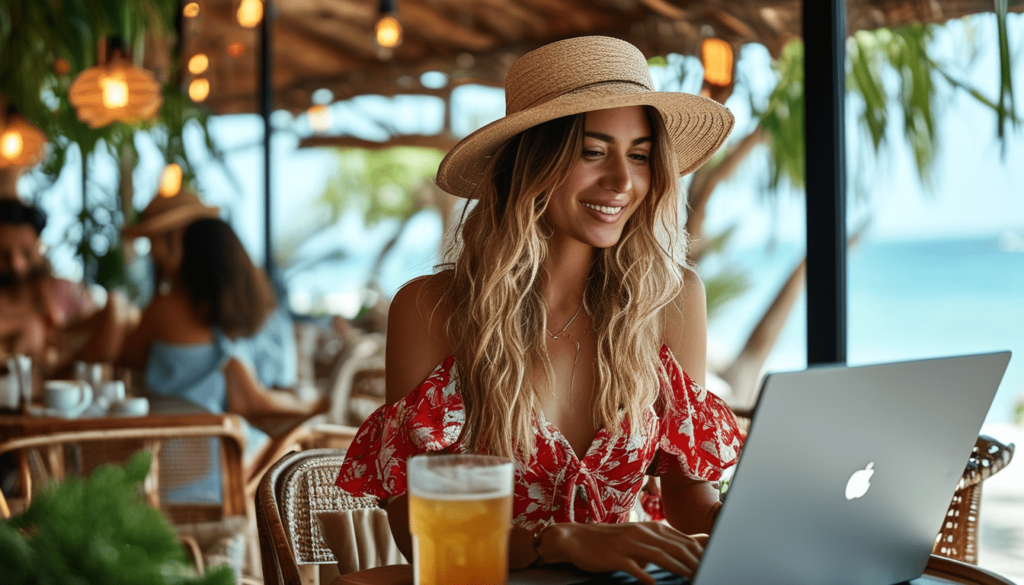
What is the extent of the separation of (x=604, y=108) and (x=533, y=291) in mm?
339

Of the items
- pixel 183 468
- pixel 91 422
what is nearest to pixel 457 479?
pixel 183 468

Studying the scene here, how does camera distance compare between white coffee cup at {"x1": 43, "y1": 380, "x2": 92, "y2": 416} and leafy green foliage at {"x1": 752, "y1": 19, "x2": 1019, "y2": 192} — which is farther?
white coffee cup at {"x1": 43, "y1": 380, "x2": 92, "y2": 416}

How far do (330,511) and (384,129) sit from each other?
7162 millimetres

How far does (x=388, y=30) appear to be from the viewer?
16.0 feet

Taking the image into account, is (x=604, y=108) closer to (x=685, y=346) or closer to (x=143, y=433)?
(x=685, y=346)

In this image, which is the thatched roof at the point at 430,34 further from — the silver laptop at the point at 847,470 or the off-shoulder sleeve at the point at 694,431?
the silver laptop at the point at 847,470

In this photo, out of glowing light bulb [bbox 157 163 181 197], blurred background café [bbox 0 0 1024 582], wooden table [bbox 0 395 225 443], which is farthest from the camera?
glowing light bulb [bbox 157 163 181 197]

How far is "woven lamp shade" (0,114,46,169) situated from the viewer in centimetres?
512

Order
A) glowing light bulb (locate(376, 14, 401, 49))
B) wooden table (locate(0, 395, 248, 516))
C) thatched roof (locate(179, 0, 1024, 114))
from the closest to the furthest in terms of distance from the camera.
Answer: wooden table (locate(0, 395, 248, 516)) < glowing light bulb (locate(376, 14, 401, 49)) < thatched roof (locate(179, 0, 1024, 114))

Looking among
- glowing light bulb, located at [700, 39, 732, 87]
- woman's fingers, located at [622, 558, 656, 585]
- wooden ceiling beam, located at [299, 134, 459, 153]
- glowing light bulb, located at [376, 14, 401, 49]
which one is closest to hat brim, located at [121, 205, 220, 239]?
glowing light bulb, located at [376, 14, 401, 49]

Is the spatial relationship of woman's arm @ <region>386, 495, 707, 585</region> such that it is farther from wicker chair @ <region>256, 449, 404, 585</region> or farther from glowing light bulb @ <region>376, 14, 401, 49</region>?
glowing light bulb @ <region>376, 14, 401, 49</region>

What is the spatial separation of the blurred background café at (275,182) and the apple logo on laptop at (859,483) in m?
0.11

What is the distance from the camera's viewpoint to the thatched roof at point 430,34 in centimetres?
529

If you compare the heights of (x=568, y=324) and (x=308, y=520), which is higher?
(x=568, y=324)
